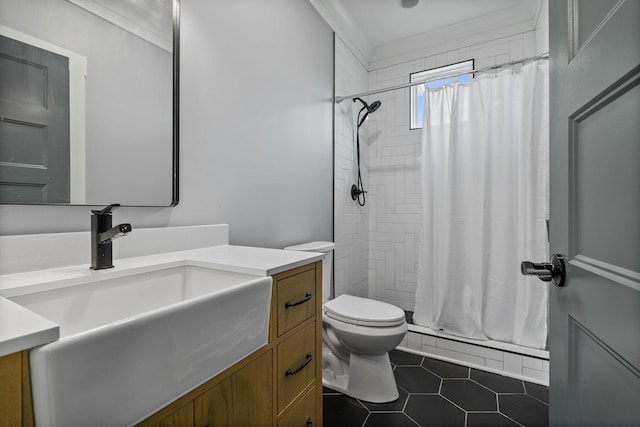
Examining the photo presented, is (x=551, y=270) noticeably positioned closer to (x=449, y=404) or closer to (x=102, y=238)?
(x=102, y=238)

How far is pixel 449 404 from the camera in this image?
1.61 m

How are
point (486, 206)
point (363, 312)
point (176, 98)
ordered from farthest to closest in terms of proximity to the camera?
1. point (486, 206)
2. point (363, 312)
3. point (176, 98)

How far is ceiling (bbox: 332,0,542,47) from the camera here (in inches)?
88.4

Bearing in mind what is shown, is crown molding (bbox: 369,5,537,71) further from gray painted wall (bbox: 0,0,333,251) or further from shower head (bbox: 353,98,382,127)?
gray painted wall (bbox: 0,0,333,251)

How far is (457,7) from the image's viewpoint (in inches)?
90.7

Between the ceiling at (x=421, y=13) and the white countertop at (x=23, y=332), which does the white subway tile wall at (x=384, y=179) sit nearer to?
the ceiling at (x=421, y=13)

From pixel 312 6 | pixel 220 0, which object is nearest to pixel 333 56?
pixel 312 6

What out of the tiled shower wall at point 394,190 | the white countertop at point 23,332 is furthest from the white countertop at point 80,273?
the tiled shower wall at point 394,190

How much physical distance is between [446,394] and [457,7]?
8.62ft

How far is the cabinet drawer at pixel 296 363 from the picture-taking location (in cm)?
97

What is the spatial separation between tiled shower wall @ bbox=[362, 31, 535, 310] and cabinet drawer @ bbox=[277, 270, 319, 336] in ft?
5.30

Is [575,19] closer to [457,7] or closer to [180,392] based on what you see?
[180,392]

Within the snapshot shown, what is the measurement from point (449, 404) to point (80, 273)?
5.74 ft

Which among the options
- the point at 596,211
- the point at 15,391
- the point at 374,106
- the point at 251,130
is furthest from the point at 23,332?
the point at 374,106
